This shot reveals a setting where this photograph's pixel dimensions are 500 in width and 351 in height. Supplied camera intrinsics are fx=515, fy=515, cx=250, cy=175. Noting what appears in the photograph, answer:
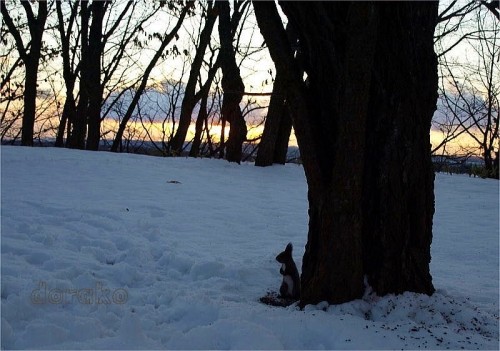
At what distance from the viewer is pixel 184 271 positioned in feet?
16.2

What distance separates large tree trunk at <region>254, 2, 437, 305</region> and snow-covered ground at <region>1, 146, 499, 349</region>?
1.07ft

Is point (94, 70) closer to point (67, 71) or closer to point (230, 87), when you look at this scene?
point (67, 71)

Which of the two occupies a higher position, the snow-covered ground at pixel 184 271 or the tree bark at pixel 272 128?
the tree bark at pixel 272 128

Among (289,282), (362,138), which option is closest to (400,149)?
(362,138)

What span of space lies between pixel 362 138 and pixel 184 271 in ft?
7.55

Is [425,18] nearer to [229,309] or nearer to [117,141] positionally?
[229,309]

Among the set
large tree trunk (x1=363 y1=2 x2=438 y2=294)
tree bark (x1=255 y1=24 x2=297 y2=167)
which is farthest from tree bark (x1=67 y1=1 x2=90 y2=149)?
large tree trunk (x1=363 y1=2 x2=438 y2=294)

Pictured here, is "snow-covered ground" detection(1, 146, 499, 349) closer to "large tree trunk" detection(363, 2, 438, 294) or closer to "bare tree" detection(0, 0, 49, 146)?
"large tree trunk" detection(363, 2, 438, 294)

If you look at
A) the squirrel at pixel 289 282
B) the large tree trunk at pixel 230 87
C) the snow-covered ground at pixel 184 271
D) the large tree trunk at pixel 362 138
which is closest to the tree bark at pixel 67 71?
the large tree trunk at pixel 230 87

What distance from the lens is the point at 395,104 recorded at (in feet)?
12.1

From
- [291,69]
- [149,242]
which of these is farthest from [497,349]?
[149,242]

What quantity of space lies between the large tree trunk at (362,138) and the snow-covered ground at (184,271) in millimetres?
325

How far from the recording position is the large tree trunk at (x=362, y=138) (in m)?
3.57

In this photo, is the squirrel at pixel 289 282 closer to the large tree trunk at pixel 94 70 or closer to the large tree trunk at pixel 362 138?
the large tree trunk at pixel 362 138
